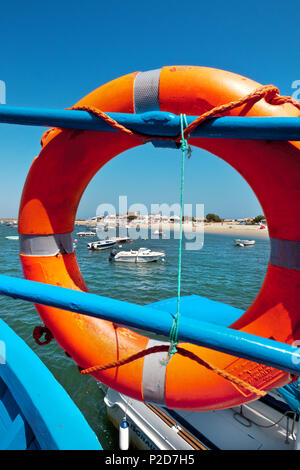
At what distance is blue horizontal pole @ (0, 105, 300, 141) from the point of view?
1045 mm

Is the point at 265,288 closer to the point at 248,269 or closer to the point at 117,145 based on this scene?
the point at 117,145

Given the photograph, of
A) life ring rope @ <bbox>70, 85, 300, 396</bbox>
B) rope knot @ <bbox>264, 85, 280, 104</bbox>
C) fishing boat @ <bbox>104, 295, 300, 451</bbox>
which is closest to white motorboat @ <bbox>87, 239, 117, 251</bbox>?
fishing boat @ <bbox>104, 295, 300, 451</bbox>

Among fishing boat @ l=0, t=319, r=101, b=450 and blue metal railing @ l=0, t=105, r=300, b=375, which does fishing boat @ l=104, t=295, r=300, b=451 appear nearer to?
fishing boat @ l=0, t=319, r=101, b=450

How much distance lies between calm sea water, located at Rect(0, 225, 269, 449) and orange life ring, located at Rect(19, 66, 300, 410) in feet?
11.7

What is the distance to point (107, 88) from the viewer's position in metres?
1.60

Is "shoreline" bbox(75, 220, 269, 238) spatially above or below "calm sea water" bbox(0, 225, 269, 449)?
above

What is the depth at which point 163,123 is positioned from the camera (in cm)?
118

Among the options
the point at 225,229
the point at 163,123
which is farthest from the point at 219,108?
the point at 225,229

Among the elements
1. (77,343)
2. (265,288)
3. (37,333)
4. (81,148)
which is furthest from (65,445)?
(81,148)

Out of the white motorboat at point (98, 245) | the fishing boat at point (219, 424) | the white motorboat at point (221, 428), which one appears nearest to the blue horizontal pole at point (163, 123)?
the fishing boat at point (219, 424)

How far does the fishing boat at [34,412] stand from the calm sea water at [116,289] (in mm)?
3098

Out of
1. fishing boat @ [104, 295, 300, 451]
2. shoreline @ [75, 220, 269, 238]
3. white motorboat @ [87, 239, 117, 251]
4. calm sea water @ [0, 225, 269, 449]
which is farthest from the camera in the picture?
shoreline @ [75, 220, 269, 238]

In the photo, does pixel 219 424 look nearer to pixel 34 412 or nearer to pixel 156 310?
pixel 34 412

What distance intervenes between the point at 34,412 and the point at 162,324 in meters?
1.31
